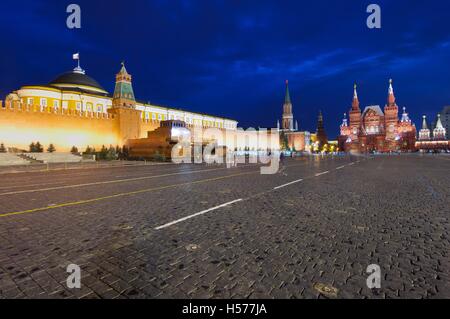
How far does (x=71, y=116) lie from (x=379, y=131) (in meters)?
112

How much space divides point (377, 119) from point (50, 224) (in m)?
123

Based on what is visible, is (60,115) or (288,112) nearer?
(60,115)

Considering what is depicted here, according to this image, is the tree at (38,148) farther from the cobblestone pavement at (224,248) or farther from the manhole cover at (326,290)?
the manhole cover at (326,290)

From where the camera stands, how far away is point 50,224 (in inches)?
208

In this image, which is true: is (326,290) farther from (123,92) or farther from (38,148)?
(123,92)

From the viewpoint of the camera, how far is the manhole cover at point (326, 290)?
2706 millimetres

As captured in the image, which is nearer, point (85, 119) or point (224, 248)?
point (224, 248)

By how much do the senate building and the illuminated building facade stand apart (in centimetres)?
8808

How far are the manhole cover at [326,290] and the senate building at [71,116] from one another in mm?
43928

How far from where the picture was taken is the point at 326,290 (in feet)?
9.14

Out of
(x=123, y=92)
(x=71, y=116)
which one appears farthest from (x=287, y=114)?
(x=71, y=116)

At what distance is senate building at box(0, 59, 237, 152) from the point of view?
115ft
